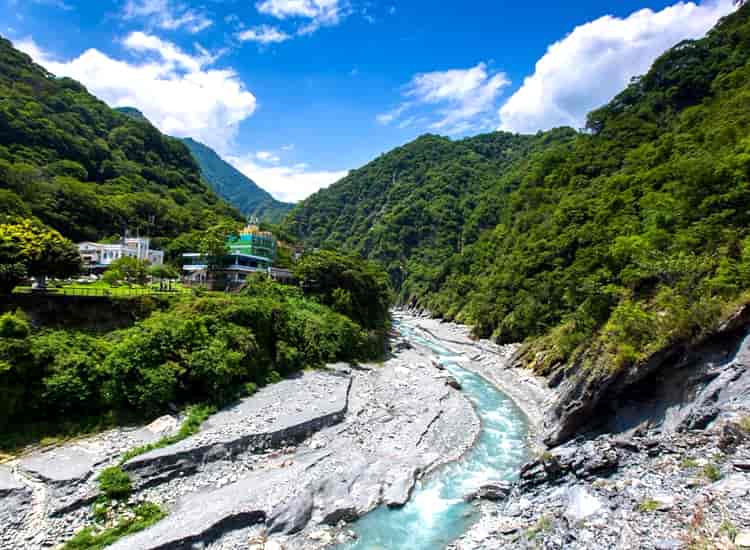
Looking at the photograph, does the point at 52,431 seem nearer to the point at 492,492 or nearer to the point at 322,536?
the point at 322,536

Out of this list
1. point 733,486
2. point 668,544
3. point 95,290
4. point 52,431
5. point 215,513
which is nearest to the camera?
point 668,544

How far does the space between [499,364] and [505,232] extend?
3657cm

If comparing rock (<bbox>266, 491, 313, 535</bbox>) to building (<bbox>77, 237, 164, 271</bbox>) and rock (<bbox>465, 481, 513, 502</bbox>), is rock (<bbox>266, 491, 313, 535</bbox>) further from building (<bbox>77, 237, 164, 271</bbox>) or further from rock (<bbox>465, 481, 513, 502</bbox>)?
building (<bbox>77, 237, 164, 271</bbox>)

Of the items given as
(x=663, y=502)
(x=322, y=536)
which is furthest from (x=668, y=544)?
(x=322, y=536)

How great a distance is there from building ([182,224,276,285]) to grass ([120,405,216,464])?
20606 millimetres

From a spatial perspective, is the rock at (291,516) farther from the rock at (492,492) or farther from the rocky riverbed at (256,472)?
the rock at (492,492)

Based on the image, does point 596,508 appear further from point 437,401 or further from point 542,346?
point 542,346

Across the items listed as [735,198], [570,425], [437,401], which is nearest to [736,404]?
[570,425]

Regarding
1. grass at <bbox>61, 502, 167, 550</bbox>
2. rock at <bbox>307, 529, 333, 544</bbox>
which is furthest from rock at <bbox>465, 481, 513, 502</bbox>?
grass at <bbox>61, 502, 167, 550</bbox>

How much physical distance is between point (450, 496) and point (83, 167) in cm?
6730

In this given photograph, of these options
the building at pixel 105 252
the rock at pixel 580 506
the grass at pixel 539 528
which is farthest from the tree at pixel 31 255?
the rock at pixel 580 506

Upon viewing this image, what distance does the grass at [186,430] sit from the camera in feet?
46.3

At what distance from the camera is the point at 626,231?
27766mm

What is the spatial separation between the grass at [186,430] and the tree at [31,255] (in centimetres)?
1072
